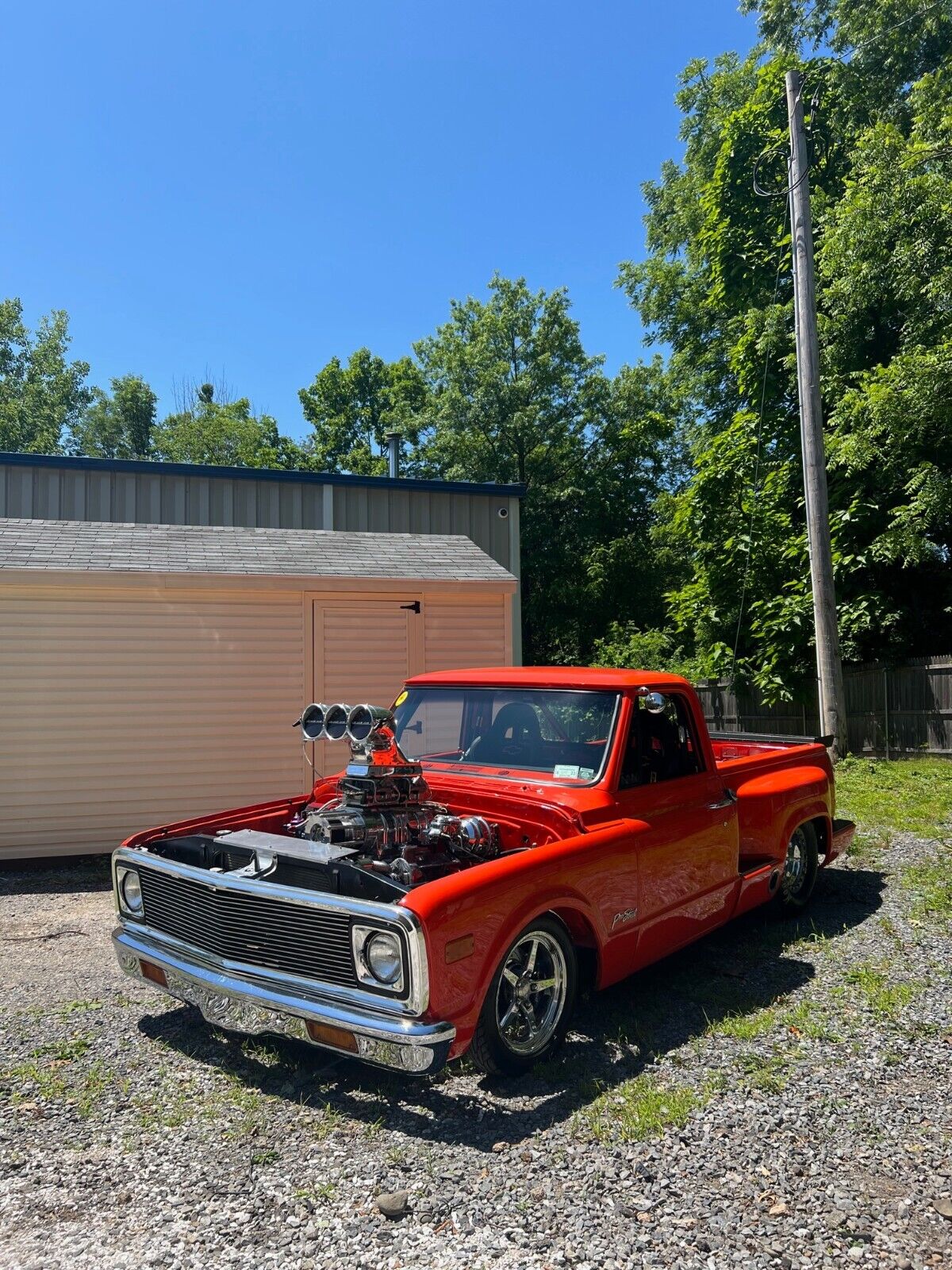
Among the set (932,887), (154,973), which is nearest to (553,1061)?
(154,973)

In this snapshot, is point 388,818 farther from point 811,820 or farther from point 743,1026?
point 811,820

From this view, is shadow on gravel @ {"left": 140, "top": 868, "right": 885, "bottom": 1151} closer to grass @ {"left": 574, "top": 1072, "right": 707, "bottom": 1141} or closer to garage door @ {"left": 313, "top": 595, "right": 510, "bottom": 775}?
grass @ {"left": 574, "top": 1072, "right": 707, "bottom": 1141}

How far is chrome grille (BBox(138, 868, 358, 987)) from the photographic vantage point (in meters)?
3.26

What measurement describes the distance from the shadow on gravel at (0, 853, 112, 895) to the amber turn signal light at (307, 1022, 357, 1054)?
4.72 metres

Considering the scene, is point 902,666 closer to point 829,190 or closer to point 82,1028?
point 829,190

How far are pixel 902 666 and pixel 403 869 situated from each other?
13637 mm

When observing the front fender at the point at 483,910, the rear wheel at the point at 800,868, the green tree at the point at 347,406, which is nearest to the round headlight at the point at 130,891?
the front fender at the point at 483,910

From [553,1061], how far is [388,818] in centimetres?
124

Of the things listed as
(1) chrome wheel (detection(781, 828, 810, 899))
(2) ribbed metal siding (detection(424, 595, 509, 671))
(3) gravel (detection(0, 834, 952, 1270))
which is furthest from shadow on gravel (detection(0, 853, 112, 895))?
(1) chrome wheel (detection(781, 828, 810, 899))

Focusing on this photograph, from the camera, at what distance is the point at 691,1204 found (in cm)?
280

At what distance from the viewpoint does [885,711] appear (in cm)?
1514

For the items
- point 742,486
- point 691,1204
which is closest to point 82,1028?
point 691,1204

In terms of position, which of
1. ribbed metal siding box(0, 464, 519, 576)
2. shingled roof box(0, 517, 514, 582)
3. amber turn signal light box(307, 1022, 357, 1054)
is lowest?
amber turn signal light box(307, 1022, 357, 1054)

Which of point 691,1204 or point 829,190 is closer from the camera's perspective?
point 691,1204
